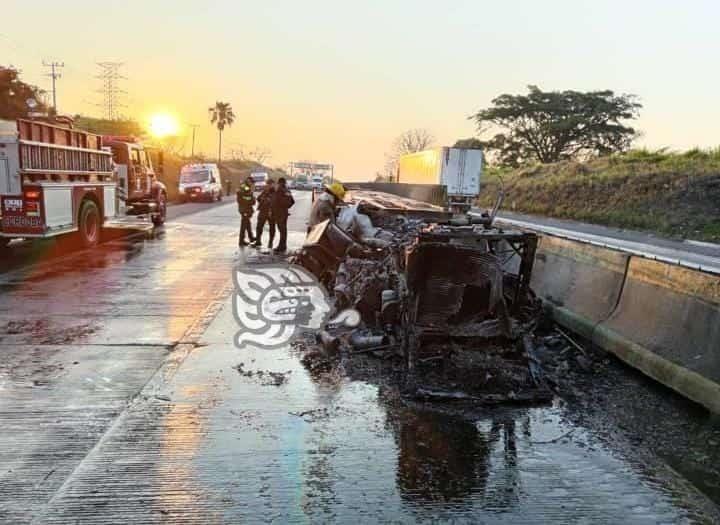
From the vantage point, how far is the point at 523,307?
685 centimetres

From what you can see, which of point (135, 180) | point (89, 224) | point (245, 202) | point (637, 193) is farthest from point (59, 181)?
point (637, 193)

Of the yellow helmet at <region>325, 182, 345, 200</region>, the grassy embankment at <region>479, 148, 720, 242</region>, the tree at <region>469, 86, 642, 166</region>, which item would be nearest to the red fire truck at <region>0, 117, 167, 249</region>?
the yellow helmet at <region>325, 182, 345, 200</region>

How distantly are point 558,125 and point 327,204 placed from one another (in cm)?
4406

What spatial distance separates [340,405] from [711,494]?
2658mm

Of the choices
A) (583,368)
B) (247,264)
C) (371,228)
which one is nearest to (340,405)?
(583,368)

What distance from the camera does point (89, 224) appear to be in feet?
48.8

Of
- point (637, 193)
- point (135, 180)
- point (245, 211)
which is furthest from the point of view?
point (637, 193)

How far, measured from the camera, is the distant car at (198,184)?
1400 inches

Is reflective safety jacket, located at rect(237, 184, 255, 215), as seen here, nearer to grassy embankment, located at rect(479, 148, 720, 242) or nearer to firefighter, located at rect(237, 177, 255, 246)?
firefighter, located at rect(237, 177, 255, 246)

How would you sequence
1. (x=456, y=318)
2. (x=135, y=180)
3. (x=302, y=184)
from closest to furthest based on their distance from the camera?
(x=456, y=318)
(x=135, y=180)
(x=302, y=184)

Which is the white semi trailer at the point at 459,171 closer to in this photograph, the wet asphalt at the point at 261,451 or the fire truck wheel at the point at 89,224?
the fire truck wheel at the point at 89,224

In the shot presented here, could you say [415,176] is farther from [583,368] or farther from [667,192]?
[583,368]
